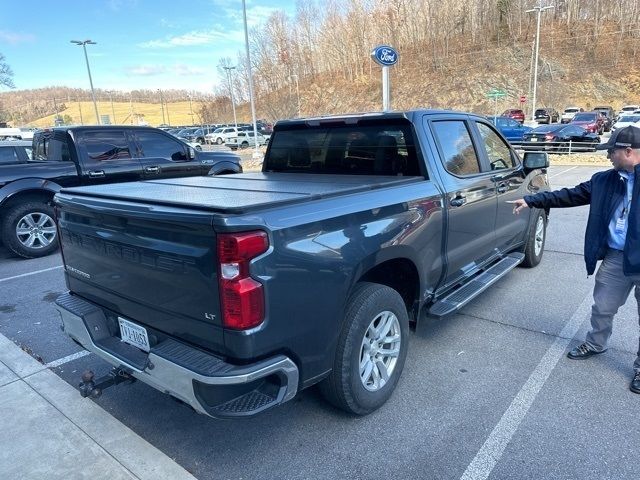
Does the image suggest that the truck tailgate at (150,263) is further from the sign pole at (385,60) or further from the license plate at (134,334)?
the sign pole at (385,60)

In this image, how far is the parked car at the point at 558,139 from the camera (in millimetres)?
19500

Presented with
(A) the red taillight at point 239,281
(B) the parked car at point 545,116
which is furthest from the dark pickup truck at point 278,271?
(B) the parked car at point 545,116

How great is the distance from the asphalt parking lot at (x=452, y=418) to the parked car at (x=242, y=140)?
34.2 meters

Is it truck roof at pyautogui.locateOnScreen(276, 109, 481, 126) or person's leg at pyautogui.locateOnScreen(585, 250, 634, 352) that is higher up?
truck roof at pyautogui.locateOnScreen(276, 109, 481, 126)

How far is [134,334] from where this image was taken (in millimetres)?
2619

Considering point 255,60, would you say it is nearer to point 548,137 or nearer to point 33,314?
point 548,137

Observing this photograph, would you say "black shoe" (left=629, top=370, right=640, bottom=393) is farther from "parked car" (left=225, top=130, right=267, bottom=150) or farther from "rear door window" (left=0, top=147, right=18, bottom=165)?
"parked car" (left=225, top=130, right=267, bottom=150)

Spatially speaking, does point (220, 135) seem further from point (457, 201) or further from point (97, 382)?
point (97, 382)

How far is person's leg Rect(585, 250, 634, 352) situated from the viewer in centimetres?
331

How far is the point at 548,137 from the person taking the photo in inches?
813

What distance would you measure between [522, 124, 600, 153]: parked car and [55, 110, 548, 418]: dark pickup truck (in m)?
18.2

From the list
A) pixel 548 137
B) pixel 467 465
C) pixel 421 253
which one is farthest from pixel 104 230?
pixel 548 137

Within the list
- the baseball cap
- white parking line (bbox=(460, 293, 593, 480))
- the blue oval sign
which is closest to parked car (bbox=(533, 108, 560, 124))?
the blue oval sign

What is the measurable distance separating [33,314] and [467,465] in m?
4.44
